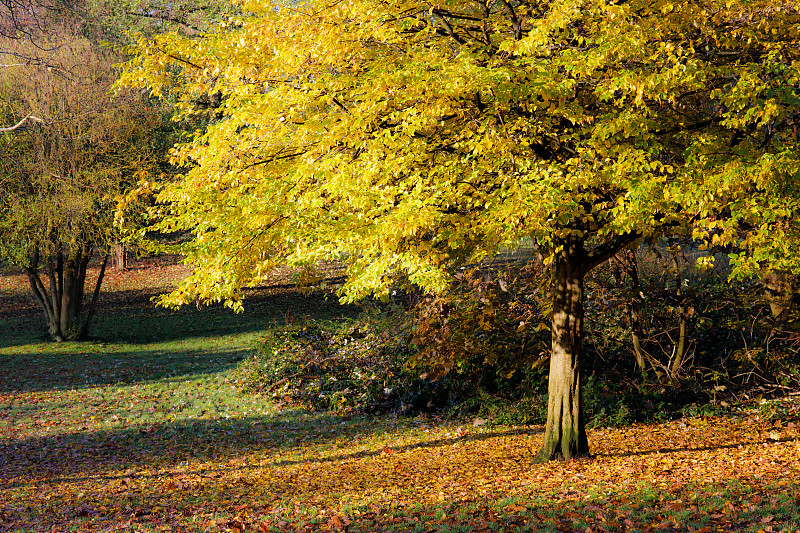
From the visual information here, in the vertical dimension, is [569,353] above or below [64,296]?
below

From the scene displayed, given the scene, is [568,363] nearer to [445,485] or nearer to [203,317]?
[445,485]

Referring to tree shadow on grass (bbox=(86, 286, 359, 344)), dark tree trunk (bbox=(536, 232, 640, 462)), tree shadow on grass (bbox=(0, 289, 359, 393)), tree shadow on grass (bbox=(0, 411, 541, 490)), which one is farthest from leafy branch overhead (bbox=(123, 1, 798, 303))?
tree shadow on grass (bbox=(86, 286, 359, 344))

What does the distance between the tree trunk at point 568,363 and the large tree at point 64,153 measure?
51.3ft

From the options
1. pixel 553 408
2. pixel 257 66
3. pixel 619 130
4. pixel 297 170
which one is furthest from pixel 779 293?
pixel 257 66

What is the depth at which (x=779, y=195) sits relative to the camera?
20.2 feet

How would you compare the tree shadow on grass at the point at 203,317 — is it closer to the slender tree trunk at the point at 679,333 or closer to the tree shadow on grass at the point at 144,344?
the tree shadow on grass at the point at 144,344

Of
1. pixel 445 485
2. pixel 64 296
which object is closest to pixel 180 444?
pixel 445 485

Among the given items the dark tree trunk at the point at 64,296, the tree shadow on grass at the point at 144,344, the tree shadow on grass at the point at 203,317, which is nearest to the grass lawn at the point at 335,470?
the tree shadow on grass at the point at 144,344

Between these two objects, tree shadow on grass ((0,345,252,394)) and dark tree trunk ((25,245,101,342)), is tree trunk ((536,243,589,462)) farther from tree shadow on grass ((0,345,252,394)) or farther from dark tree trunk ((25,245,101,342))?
dark tree trunk ((25,245,101,342))

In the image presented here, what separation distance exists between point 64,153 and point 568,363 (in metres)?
18.5

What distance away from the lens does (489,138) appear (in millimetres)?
6738

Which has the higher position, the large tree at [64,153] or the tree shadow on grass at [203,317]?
the large tree at [64,153]

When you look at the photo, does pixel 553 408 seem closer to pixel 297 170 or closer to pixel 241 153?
pixel 297 170

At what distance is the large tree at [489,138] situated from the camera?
6328 mm
